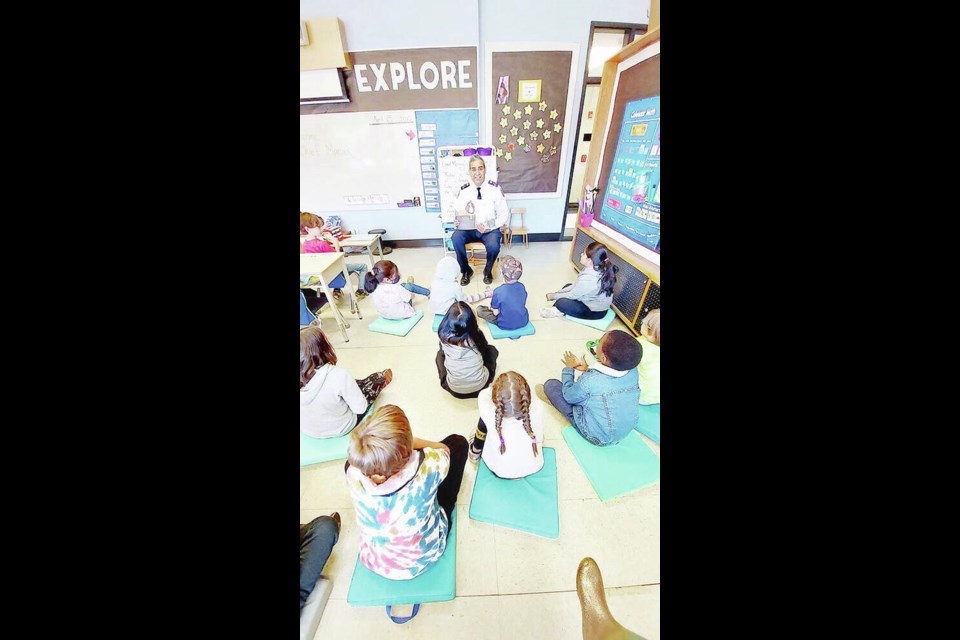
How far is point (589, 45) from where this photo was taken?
11.5ft

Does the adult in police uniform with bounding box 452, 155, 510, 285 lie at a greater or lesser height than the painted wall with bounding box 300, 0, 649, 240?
lesser

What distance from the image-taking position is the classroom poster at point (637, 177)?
2561mm

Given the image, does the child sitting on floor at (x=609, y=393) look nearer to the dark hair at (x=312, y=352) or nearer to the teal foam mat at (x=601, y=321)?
the teal foam mat at (x=601, y=321)

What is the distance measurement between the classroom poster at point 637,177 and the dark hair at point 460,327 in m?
1.74

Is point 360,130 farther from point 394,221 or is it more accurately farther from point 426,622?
point 426,622

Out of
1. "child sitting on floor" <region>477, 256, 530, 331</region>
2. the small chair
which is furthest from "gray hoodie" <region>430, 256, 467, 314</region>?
the small chair

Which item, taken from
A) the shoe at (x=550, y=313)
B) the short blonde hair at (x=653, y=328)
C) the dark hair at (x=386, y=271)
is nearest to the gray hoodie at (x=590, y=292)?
the shoe at (x=550, y=313)

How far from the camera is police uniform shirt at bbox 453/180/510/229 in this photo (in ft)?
11.9

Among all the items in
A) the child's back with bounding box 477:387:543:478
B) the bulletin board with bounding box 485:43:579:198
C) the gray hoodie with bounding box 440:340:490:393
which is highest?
the bulletin board with bounding box 485:43:579:198

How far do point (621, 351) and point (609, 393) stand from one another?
24 centimetres

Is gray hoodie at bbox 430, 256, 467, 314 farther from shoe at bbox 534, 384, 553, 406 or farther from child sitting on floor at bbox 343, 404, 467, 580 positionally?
child sitting on floor at bbox 343, 404, 467, 580

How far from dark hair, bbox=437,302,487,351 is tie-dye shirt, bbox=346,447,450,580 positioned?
70cm

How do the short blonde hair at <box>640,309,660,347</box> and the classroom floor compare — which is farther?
the short blonde hair at <box>640,309,660,347</box>
